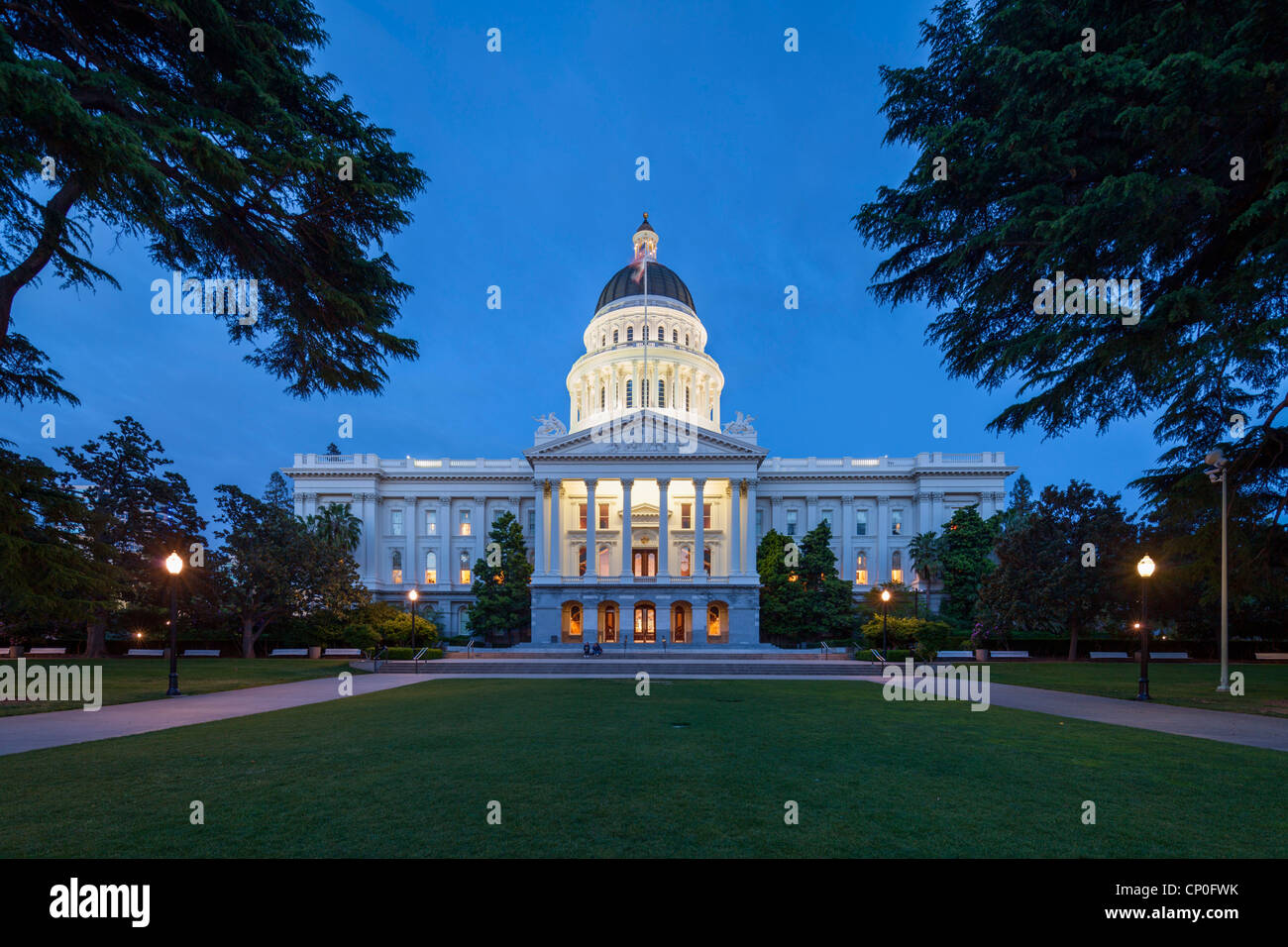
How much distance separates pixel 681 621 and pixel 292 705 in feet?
118

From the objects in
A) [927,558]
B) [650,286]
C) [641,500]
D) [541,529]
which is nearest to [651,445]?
[641,500]

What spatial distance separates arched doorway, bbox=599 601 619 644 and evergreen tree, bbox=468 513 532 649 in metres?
5.71

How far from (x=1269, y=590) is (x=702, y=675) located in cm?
1960

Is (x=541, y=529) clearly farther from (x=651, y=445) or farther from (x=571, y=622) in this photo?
(x=651, y=445)

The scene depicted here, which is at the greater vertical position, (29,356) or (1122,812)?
(29,356)

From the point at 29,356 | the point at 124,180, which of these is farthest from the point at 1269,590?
the point at 29,356

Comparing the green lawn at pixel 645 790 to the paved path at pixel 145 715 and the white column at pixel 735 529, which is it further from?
→ the white column at pixel 735 529

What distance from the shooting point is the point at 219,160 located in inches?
307

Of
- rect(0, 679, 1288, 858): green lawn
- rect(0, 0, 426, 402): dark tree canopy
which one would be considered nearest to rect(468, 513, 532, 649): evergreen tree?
rect(0, 679, 1288, 858): green lawn

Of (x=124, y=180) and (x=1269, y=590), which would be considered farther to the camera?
(x=1269, y=590)

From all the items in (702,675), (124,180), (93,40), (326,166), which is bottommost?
(702,675)

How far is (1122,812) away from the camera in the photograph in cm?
677

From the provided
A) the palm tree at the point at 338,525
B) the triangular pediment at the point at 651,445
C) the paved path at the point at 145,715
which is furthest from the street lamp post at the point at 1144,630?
the palm tree at the point at 338,525
